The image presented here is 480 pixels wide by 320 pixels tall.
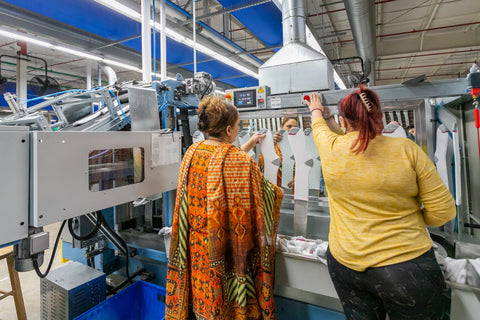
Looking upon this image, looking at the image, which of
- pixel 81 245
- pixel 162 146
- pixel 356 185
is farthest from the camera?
pixel 81 245

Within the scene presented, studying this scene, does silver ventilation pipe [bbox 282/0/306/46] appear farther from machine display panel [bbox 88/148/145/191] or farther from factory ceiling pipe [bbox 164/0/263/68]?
factory ceiling pipe [bbox 164/0/263/68]

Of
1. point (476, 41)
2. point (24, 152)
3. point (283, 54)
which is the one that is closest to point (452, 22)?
point (476, 41)

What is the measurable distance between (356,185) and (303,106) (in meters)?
0.97

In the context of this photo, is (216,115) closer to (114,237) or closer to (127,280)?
(114,237)

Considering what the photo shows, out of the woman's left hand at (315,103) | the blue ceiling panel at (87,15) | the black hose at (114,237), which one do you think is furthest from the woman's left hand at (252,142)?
the blue ceiling panel at (87,15)

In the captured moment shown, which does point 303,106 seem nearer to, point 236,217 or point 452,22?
point 236,217

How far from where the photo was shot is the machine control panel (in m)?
2.05

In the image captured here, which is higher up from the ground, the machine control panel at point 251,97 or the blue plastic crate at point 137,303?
the machine control panel at point 251,97

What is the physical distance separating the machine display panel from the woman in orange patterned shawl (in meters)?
0.47

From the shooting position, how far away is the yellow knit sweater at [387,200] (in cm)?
107

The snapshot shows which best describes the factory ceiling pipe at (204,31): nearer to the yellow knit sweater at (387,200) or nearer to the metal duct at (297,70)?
the metal duct at (297,70)

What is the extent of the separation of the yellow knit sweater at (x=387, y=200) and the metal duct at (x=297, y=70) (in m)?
0.93

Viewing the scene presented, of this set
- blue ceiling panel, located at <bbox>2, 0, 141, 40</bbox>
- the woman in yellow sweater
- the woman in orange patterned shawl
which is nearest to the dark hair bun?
the woman in orange patterned shawl

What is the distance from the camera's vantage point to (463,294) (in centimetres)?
121
